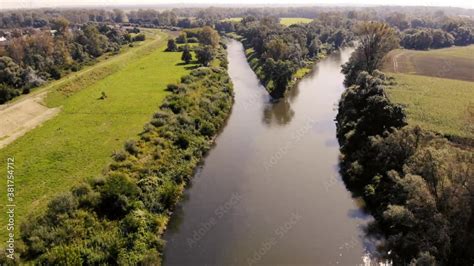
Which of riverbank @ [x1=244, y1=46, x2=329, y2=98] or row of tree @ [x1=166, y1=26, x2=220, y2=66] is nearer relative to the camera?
riverbank @ [x1=244, y1=46, x2=329, y2=98]

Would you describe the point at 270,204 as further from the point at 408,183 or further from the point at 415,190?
the point at 415,190

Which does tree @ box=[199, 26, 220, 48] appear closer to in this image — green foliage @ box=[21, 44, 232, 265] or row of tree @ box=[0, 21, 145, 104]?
row of tree @ box=[0, 21, 145, 104]

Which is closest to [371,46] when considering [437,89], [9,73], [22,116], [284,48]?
[437,89]

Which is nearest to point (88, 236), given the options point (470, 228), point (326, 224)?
point (326, 224)

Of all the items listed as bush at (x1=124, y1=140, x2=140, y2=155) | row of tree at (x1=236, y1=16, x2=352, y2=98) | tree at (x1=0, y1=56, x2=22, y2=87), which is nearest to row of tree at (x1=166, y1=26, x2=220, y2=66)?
row of tree at (x1=236, y1=16, x2=352, y2=98)

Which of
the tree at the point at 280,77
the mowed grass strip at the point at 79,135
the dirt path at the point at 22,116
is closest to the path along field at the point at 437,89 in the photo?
the tree at the point at 280,77

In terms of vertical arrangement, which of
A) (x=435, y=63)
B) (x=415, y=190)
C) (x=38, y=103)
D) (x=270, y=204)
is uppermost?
(x=415, y=190)

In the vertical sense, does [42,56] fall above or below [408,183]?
below

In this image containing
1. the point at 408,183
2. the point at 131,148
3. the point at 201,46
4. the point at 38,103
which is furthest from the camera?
the point at 201,46
